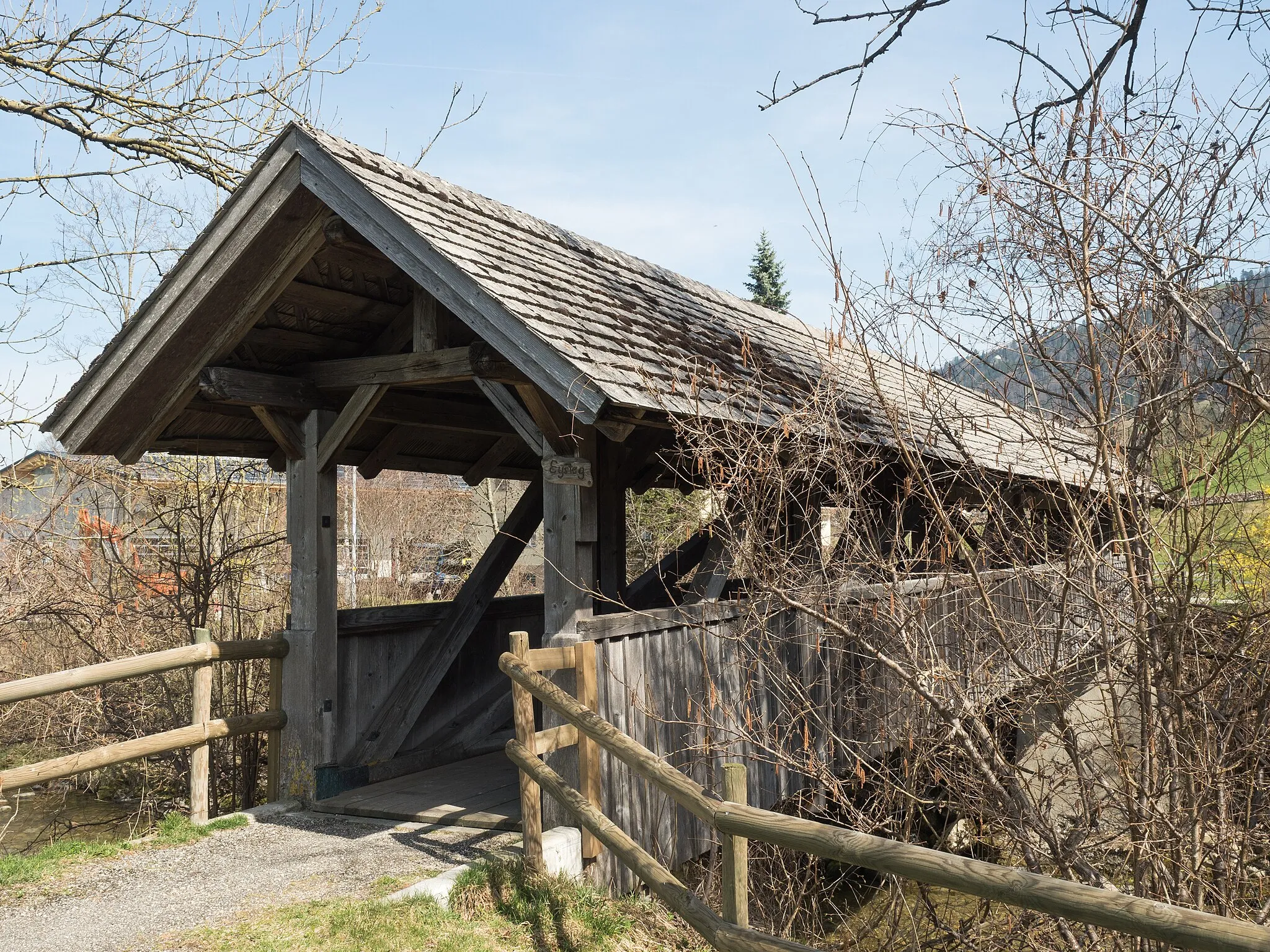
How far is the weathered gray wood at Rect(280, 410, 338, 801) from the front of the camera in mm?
6887

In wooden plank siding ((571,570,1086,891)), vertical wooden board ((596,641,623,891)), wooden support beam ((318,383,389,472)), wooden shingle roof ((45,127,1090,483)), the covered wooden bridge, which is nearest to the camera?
wooden shingle roof ((45,127,1090,483))

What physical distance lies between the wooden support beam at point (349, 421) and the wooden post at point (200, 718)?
136 centimetres

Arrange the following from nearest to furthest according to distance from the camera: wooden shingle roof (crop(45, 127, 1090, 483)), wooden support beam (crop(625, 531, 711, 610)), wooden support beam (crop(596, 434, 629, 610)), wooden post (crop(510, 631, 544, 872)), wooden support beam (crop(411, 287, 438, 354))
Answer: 1. wooden shingle roof (crop(45, 127, 1090, 483))
2. wooden post (crop(510, 631, 544, 872))
3. wooden support beam (crop(411, 287, 438, 354))
4. wooden support beam (crop(596, 434, 629, 610))
5. wooden support beam (crop(625, 531, 711, 610))

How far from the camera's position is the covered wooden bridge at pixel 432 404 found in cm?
551

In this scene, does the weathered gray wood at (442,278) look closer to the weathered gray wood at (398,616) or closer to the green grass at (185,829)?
the weathered gray wood at (398,616)

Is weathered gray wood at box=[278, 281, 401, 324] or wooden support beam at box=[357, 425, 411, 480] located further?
wooden support beam at box=[357, 425, 411, 480]

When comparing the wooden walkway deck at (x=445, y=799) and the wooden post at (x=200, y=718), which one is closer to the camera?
the wooden walkway deck at (x=445, y=799)

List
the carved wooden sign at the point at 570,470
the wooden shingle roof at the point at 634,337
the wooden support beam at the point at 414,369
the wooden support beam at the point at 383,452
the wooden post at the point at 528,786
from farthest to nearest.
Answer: the wooden support beam at the point at 383,452 → the wooden support beam at the point at 414,369 → the carved wooden sign at the point at 570,470 → the wooden post at the point at 528,786 → the wooden shingle roof at the point at 634,337

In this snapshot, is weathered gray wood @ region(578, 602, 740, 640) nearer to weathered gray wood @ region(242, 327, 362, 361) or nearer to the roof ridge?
the roof ridge

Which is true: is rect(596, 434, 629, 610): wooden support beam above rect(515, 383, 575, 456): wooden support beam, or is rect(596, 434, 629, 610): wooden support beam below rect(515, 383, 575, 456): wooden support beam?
below

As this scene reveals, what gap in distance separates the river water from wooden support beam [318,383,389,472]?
3862mm

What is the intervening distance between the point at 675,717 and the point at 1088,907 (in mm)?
3458

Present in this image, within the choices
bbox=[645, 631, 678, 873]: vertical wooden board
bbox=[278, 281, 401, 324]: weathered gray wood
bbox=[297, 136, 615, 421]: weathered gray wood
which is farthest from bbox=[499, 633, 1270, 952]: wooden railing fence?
bbox=[278, 281, 401, 324]: weathered gray wood

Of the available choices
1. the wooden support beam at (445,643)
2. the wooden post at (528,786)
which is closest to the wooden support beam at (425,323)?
the wooden support beam at (445,643)
